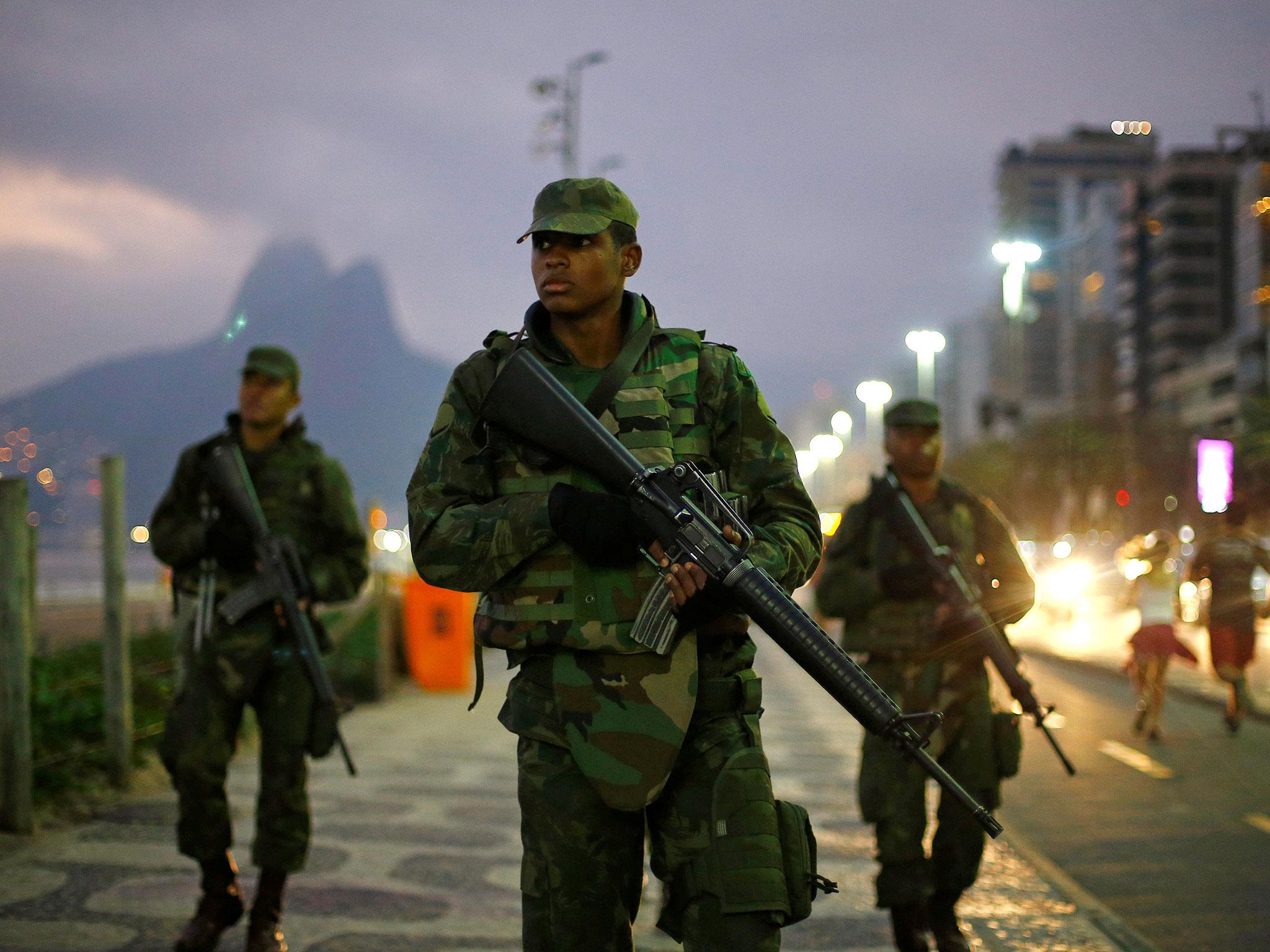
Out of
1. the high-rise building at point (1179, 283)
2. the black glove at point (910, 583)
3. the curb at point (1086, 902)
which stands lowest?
the curb at point (1086, 902)

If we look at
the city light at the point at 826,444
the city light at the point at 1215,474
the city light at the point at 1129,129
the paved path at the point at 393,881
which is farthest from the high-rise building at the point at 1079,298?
the paved path at the point at 393,881

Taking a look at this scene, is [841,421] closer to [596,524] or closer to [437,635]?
[437,635]

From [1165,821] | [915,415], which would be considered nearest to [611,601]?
[915,415]

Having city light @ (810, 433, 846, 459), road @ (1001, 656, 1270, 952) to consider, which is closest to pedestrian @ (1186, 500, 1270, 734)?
road @ (1001, 656, 1270, 952)

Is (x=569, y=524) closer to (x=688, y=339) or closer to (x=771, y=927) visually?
(x=688, y=339)

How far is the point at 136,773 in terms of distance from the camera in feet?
24.0

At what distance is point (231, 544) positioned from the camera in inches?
191

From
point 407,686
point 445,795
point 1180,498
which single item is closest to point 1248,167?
point 1180,498

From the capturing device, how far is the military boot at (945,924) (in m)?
4.75

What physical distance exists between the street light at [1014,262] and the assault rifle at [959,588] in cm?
1844

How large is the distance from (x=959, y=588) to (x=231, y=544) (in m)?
2.52

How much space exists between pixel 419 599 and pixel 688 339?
11171 millimetres

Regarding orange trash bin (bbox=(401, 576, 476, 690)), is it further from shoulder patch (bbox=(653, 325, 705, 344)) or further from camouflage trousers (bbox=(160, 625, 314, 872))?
shoulder patch (bbox=(653, 325, 705, 344))

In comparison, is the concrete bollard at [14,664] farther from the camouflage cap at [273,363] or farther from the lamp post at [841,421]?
the lamp post at [841,421]
